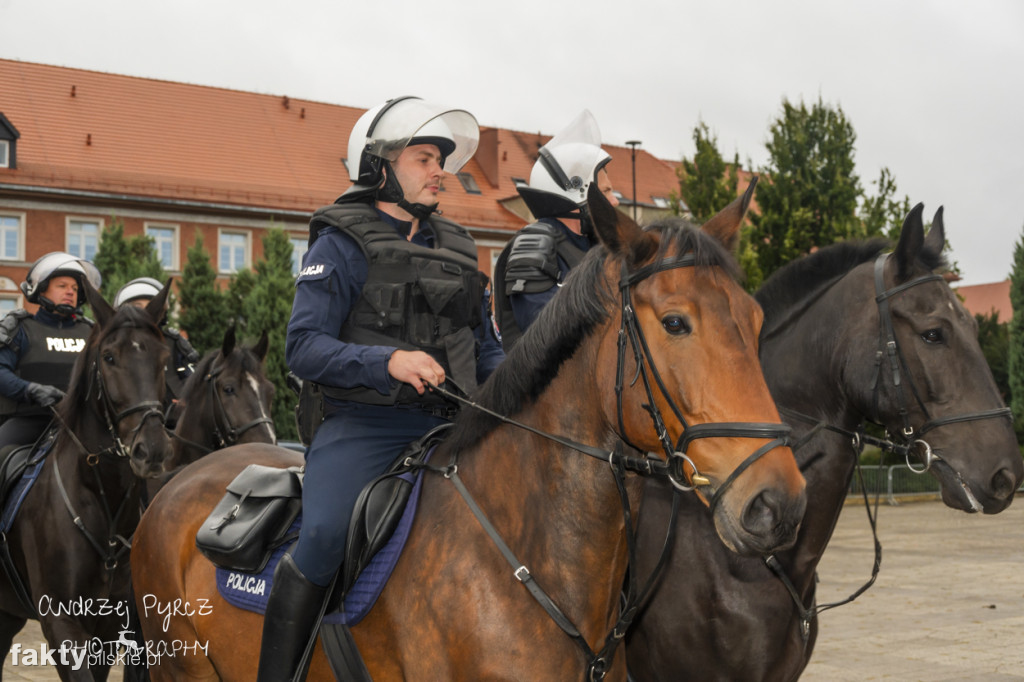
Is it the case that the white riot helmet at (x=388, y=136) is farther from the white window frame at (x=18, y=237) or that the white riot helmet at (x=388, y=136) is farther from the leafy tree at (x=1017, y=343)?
the white window frame at (x=18, y=237)

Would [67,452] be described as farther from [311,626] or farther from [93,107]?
[93,107]

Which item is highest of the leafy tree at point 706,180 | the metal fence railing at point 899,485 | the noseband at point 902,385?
the leafy tree at point 706,180

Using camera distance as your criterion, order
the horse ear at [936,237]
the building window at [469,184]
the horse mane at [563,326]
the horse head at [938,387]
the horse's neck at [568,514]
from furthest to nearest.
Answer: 1. the building window at [469,184]
2. the horse ear at [936,237]
3. the horse head at [938,387]
4. the horse's neck at [568,514]
5. the horse mane at [563,326]

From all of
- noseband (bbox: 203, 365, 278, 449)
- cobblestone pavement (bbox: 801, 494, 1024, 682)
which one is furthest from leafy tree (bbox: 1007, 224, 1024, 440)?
noseband (bbox: 203, 365, 278, 449)

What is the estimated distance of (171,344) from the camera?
9.52m

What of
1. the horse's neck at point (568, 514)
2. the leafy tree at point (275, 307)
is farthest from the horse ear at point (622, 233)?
the leafy tree at point (275, 307)

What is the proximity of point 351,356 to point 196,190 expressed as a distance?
42385 millimetres

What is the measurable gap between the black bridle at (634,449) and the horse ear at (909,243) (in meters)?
2.01

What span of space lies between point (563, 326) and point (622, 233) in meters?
0.36

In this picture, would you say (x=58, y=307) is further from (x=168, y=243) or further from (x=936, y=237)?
(x=168, y=243)

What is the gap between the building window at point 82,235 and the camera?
41781 millimetres

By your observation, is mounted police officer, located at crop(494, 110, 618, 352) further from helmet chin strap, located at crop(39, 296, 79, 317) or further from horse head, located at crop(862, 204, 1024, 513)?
helmet chin strap, located at crop(39, 296, 79, 317)

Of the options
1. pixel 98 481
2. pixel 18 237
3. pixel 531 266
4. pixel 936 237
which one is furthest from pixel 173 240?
pixel 936 237

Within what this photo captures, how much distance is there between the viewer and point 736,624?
4434mm
